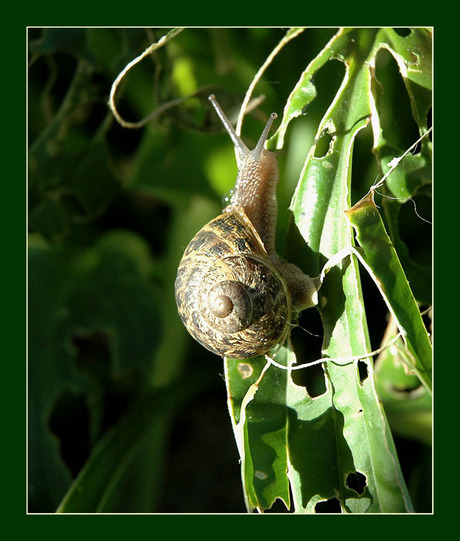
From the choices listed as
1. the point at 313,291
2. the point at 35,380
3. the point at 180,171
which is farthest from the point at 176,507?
the point at 180,171

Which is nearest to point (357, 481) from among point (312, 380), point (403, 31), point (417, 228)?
point (312, 380)

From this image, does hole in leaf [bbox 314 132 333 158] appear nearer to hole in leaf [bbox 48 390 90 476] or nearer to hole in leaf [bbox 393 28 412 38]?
hole in leaf [bbox 393 28 412 38]

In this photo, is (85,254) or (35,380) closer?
(35,380)

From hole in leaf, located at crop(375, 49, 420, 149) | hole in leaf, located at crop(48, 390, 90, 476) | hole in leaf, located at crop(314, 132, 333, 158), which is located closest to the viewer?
hole in leaf, located at crop(314, 132, 333, 158)

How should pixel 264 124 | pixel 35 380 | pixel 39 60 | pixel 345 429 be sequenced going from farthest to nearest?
pixel 39 60
pixel 35 380
pixel 264 124
pixel 345 429

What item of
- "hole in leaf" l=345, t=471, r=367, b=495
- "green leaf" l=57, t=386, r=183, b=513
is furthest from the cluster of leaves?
"hole in leaf" l=345, t=471, r=367, b=495

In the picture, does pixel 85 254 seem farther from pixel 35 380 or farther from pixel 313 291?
pixel 313 291

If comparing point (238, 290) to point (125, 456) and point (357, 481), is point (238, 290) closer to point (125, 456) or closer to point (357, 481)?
point (357, 481)
